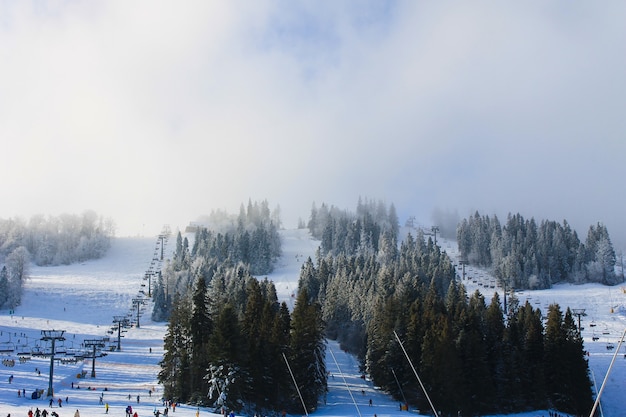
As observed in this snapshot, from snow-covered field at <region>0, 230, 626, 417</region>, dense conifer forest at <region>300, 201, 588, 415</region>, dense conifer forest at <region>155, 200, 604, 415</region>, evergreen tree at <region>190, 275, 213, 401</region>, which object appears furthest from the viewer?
dense conifer forest at <region>300, 201, 588, 415</region>

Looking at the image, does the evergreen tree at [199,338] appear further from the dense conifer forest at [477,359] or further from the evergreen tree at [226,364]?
the dense conifer forest at [477,359]

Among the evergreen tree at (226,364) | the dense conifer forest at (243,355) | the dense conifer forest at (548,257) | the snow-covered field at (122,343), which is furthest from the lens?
the dense conifer forest at (548,257)

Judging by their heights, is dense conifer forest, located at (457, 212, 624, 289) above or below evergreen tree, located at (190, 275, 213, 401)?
above

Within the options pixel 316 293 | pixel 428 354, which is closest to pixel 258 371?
pixel 428 354

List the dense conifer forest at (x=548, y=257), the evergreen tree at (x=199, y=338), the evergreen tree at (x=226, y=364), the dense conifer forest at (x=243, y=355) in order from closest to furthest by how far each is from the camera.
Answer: the evergreen tree at (x=226, y=364)
the dense conifer forest at (x=243, y=355)
the evergreen tree at (x=199, y=338)
the dense conifer forest at (x=548, y=257)

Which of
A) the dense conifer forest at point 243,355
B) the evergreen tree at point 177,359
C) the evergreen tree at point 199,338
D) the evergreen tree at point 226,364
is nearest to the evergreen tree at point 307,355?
the dense conifer forest at point 243,355

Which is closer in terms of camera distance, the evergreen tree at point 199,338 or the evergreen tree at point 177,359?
the evergreen tree at point 199,338

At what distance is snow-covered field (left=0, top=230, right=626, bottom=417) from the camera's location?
189ft

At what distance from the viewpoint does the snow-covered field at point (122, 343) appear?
57.6 metres

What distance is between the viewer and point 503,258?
174 meters

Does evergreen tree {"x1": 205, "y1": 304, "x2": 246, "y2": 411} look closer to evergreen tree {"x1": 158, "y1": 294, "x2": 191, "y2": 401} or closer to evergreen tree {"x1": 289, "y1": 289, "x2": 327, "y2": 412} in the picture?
evergreen tree {"x1": 158, "y1": 294, "x2": 191, "y2": 401}

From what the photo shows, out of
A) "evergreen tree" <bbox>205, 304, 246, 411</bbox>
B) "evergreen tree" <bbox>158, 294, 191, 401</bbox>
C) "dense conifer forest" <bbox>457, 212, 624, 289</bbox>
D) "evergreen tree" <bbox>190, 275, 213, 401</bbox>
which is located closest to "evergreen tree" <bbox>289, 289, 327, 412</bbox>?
"evergreen tree" <bbox>205, 304, 246, 411</bbox>

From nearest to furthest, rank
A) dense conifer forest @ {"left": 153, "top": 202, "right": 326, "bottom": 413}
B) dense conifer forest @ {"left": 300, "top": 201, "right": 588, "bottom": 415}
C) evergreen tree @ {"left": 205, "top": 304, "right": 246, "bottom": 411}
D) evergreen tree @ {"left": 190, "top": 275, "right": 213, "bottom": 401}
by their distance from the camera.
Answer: evergreen tree @ {"left": 205, "top": 304, "right": 246, "bottom": 411}
dense conifer forest @ {"left": 153, "top": 202, "right": 326, "bottom": 413}
evergreen tree @ {"left": 190, "top": 275, "right": 213, "bottom": 401}
dense conifer forest @ {"left": 300, "top": 201, "right": 588, "bottom": 415}

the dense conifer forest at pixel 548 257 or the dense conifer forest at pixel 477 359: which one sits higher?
the dense conifer forest at pixel 548 257
